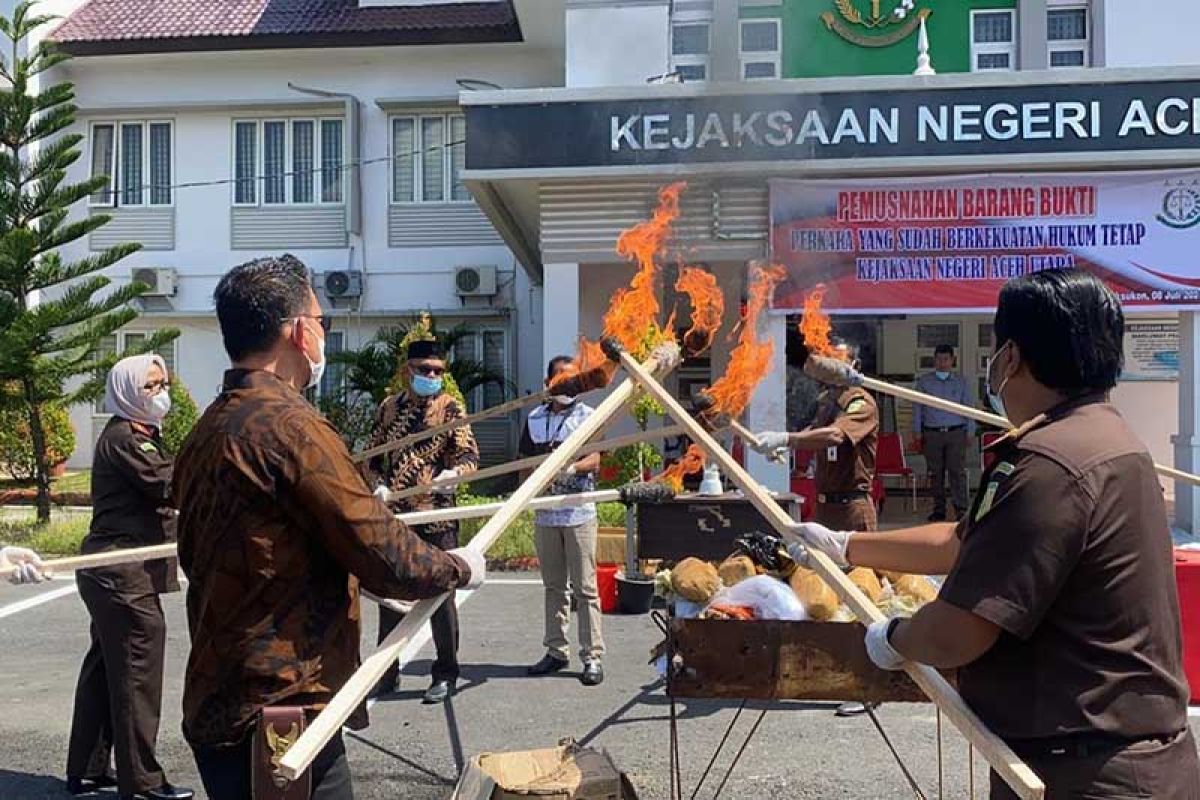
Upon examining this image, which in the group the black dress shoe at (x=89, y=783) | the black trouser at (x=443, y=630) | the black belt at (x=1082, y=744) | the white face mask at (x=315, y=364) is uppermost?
the white face mask at (x=315, y=364)

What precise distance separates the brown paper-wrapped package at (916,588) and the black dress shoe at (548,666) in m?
2.54

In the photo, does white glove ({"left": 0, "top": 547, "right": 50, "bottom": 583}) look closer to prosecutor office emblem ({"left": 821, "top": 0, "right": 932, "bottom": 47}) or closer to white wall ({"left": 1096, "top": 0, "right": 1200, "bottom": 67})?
prosecutor office emblem ({"left": 821, "top": 0, "right": 932, "bottom": 47})

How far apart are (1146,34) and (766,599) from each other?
1261 centimetres

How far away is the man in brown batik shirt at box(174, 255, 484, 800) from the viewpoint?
8.02ft

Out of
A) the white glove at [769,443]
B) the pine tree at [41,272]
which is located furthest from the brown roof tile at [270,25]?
the white glove at [769,443]

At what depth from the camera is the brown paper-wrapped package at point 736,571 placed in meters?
4.84

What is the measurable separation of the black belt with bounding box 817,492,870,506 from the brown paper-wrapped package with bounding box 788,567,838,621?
6.16 ft

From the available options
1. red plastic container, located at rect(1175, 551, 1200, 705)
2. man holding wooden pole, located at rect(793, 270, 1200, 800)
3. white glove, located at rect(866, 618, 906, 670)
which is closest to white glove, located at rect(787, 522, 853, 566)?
white glove, located at rect(866, 618, 906, 670)

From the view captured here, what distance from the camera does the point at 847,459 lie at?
6.35 m

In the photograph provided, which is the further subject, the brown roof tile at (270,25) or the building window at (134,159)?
the building window at (134,159)

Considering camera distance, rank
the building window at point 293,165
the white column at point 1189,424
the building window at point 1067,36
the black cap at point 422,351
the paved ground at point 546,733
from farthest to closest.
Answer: the building window at point 293,165 < the building window at point 1067,36 < the white column at point 1189,424 < the black cap at point 422,351 < the paved ground at point 546,733

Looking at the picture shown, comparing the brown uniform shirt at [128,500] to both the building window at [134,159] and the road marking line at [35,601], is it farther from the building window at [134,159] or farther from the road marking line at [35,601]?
the building window at [134,159]

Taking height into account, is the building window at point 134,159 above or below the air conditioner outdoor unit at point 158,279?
above

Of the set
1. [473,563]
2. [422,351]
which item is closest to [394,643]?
[473,563]
